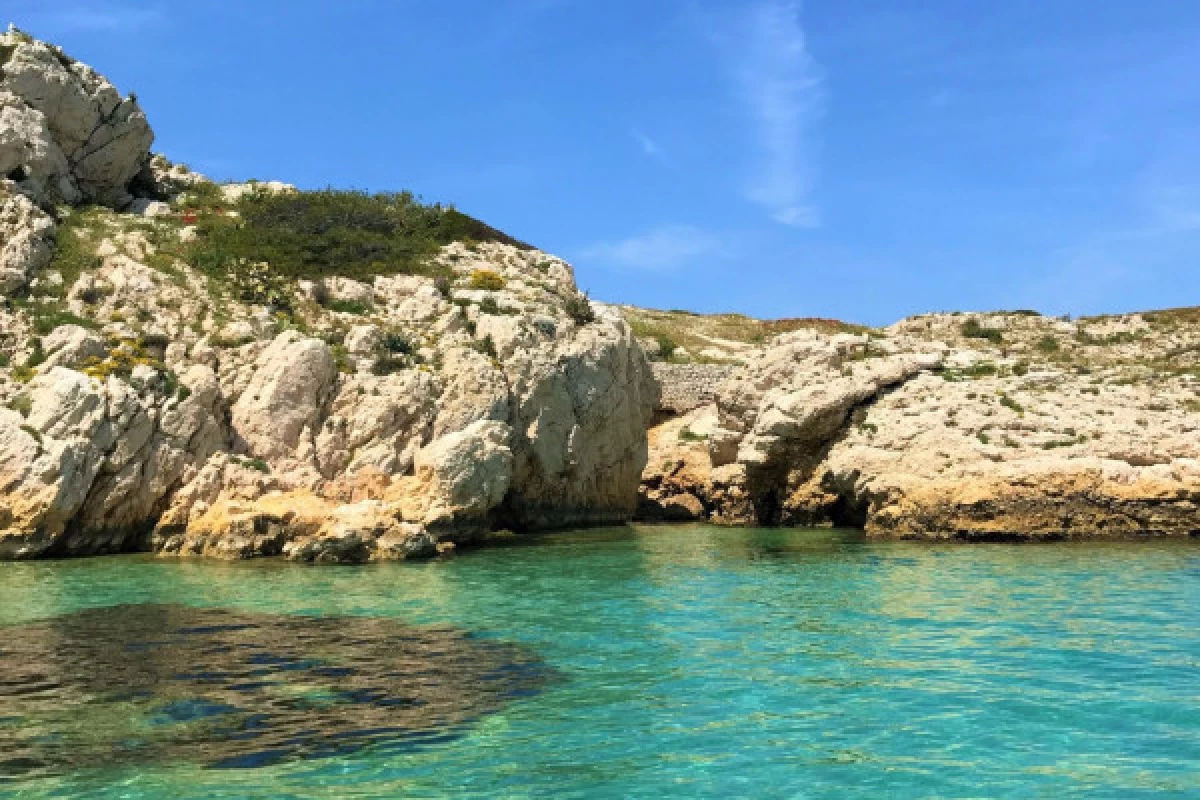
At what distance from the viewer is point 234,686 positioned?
10.9m

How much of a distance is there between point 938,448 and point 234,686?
21.1m

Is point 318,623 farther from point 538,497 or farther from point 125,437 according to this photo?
point 538,497

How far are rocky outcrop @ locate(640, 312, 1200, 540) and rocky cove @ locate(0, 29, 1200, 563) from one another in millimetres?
86

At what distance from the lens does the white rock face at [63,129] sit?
30.9 meters

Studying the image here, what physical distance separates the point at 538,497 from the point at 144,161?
21.1m

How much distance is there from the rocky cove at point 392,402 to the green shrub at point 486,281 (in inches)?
4.8

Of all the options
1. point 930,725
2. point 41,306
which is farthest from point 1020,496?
point 41,306

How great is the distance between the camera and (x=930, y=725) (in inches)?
355

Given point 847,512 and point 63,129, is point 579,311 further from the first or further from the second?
point 63,129

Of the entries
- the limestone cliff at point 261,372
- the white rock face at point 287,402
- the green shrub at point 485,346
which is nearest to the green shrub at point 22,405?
the limestone cliff at point 261,372

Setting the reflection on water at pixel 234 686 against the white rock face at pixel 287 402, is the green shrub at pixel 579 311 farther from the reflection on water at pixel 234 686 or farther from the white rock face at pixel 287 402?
the reflection on water at pixel 234 686

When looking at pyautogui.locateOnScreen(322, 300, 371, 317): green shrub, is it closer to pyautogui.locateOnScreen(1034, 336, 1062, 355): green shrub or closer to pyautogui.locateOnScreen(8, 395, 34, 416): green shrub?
pyautogui.locateOnScreen(8, 395, 34, 416): green shrub

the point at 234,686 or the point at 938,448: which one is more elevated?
the point at 938,448

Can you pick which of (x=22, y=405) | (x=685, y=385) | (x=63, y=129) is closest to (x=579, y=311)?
(x=685, y=385)
